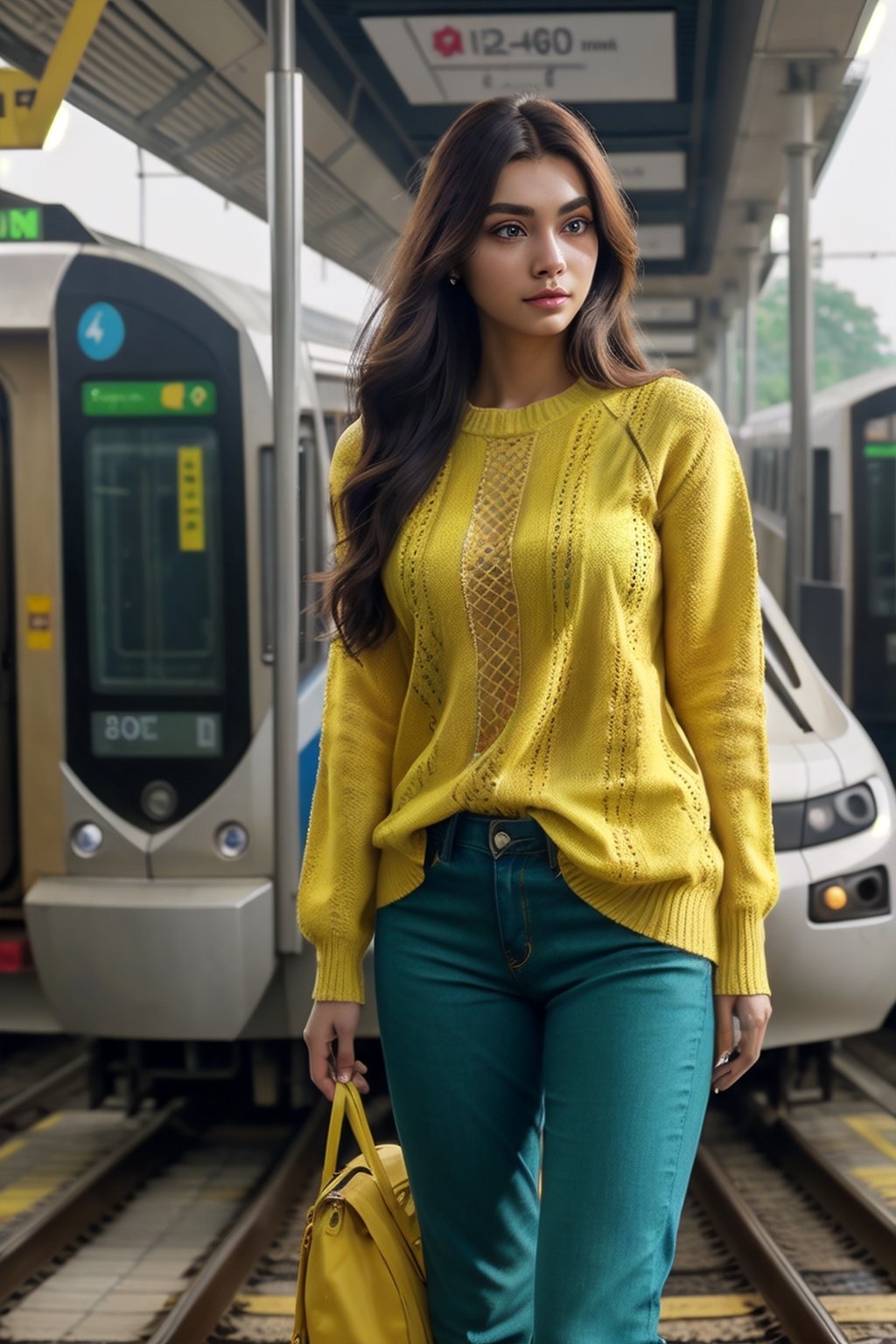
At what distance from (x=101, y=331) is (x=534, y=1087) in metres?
3.97

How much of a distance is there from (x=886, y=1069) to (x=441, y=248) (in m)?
6.08

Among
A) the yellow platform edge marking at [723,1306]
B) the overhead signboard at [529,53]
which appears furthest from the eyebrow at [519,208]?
the overhead signboard at [529,53]

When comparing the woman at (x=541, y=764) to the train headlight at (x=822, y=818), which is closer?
the woman at (x=541, y=764)

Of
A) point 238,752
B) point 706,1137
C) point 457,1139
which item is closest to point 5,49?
point 238,752

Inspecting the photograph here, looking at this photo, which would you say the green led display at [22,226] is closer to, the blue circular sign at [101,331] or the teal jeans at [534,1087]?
the blue circular sign at [101,331]

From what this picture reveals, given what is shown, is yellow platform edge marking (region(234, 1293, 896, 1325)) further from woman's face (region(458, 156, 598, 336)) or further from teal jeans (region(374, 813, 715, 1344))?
woman's face (region(458, 156, 598, 336))

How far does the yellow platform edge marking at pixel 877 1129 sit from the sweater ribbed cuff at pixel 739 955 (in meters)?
4.14

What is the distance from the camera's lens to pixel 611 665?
2109 mm

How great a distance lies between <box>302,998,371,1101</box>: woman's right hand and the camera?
232 centimetres

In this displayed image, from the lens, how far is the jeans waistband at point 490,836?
2090 millimetres

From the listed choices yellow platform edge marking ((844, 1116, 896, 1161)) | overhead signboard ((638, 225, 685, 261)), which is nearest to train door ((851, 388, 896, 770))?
overhead signboard ((638, 225, 685, 261))

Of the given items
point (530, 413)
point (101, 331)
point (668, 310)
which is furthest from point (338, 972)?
point (668, 310)

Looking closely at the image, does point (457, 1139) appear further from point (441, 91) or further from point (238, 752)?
point (441, 91)

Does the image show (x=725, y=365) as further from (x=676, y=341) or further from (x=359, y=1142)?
(x=359, y=1142)
